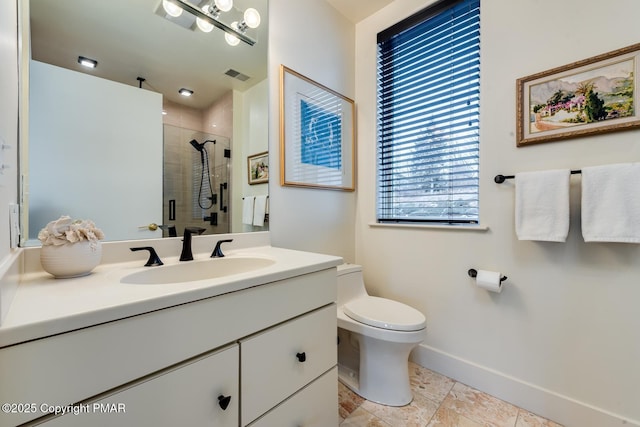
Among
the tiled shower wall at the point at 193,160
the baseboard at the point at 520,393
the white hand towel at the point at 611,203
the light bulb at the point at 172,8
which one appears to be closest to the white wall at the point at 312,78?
the tiled shower wall at the point at 193,160

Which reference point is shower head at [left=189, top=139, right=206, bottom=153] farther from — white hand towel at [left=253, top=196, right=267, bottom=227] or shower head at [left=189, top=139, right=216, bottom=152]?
white hand towel at [left=253, top=196, right=267, bottom=227]

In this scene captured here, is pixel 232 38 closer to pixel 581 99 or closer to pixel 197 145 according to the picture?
pixel 197 145

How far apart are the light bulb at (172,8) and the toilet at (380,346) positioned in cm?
171

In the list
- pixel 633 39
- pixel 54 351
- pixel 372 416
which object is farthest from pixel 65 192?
pixel 633 39

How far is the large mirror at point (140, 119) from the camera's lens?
35.9 inches

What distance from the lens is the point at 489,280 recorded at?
1.41 metres

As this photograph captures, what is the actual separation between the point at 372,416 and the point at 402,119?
1.80m

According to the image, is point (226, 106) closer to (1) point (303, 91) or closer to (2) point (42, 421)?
(1) point (303, 91)

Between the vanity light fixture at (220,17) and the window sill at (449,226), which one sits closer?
the vanity light fixture at (220,17)

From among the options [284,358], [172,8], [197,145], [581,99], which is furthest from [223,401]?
[581,99]

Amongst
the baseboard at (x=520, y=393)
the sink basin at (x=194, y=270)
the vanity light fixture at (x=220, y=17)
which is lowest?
the baseboard at (x=520, y=393)

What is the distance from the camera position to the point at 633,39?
1.12 m

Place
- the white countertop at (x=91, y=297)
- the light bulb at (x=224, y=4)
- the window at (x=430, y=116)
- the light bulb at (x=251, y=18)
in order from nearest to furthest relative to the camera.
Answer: the white countertop at (x=91, y=297) → the light bulb at (x=224, y=4) → the light bulb at (x=251, y=18) → the window at (x=430, y=116)

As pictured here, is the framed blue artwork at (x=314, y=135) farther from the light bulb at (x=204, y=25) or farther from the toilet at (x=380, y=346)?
the toilet at (x=380, y=346)
